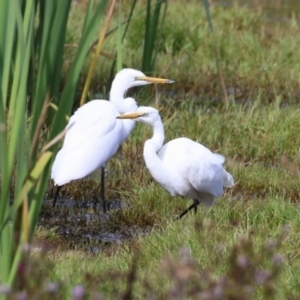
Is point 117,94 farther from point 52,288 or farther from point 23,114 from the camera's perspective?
point 52,288

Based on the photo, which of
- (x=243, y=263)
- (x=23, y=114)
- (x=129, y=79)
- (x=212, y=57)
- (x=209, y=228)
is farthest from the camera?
(x=212, y=57)

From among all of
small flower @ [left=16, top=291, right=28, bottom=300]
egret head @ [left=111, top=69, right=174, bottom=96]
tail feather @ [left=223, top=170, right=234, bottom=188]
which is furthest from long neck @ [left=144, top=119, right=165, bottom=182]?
small flower @ [left=16, top=291, right=28, bottom=300]

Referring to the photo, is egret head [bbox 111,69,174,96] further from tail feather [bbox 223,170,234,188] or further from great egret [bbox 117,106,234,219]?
tail feather [bbox 223,170,234,188]

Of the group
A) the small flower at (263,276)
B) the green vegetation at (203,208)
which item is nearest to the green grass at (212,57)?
the green vegetation at (203,208)

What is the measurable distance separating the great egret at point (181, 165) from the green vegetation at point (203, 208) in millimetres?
152

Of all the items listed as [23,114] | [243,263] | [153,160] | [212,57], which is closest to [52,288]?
[243,263]

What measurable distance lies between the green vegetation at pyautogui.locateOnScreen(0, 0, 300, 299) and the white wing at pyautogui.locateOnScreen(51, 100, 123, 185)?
0.29 meters

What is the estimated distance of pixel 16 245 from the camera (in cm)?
272

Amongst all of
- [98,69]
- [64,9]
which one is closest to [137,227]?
[64,9]

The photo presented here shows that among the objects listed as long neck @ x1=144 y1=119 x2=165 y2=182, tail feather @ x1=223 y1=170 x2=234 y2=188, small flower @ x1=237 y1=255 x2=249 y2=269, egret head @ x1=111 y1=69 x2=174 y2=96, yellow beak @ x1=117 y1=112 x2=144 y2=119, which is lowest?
tail feather @ x1=223 y1=170 x2=234 y2=188

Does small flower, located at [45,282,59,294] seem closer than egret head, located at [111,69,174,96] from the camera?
Yes

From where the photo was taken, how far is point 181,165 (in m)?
4.89

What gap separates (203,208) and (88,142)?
2.28 feet

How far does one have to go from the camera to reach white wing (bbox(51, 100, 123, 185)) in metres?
4.77
